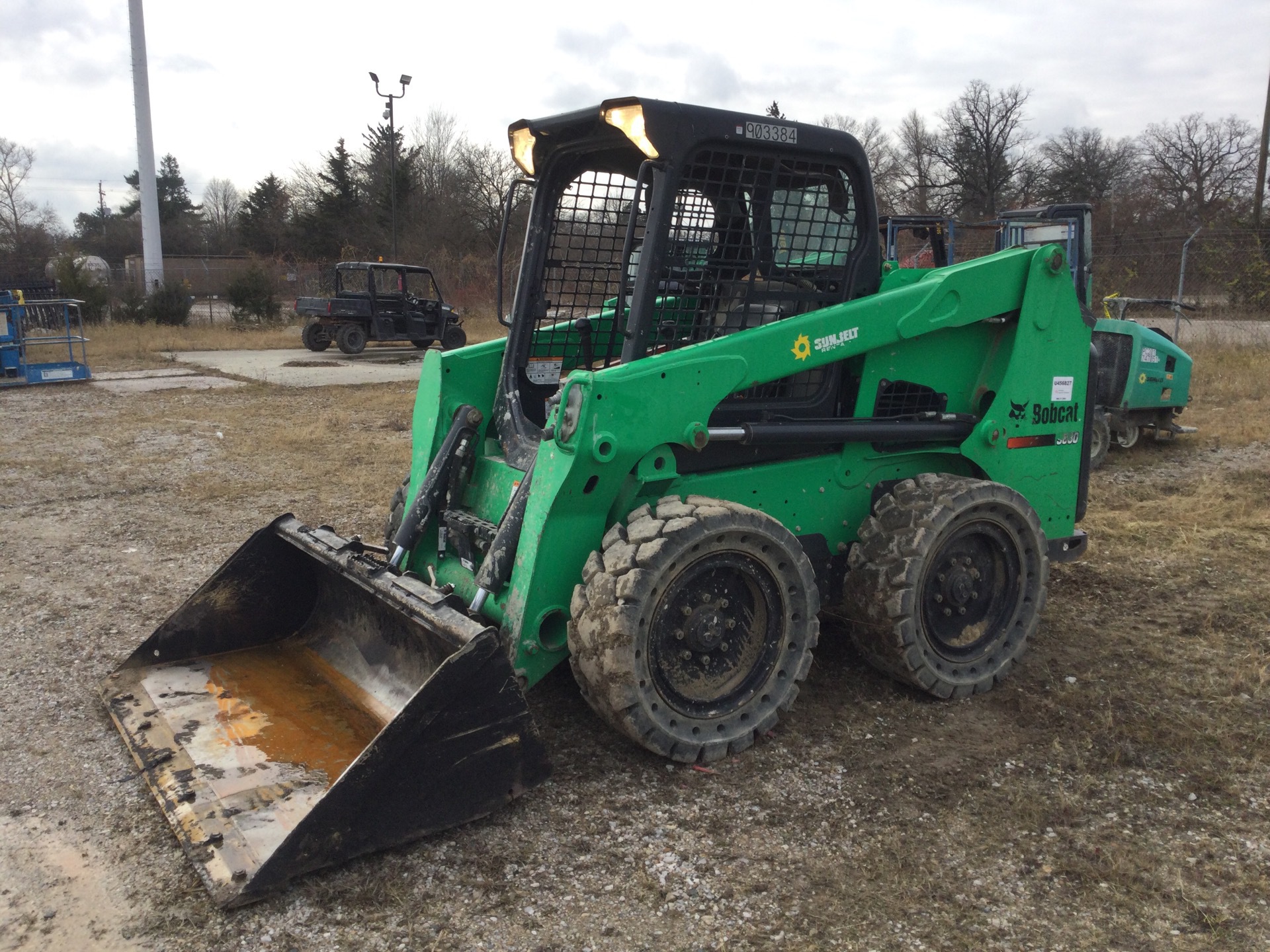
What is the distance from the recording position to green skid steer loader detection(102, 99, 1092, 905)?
316cm

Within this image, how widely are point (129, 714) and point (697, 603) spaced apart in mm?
2095

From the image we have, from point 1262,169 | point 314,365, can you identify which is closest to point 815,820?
point 314,365

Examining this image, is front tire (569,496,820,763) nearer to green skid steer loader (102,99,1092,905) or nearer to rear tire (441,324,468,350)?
green skid steer loader (102,99,1092,905)

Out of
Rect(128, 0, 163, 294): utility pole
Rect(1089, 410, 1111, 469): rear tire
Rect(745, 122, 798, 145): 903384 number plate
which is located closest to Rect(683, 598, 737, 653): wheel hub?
Rect(745, 122, 798, 145): 903384 number plate

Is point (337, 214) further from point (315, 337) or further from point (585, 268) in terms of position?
point (585, 268)

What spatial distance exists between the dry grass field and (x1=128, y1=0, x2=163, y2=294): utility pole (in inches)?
1059

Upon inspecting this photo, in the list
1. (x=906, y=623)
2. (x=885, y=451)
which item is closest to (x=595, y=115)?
(x=885, y=451)

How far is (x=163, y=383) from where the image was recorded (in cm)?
1592

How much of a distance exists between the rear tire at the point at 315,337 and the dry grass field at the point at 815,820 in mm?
16930

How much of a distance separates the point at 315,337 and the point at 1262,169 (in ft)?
72.2

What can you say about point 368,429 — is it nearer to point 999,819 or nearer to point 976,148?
point 999,819

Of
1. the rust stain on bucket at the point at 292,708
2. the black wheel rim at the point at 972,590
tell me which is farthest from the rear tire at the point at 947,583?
the rust stain on bucket at the point at 292,708

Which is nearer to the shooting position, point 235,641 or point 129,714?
point 129,714

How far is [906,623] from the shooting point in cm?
389
